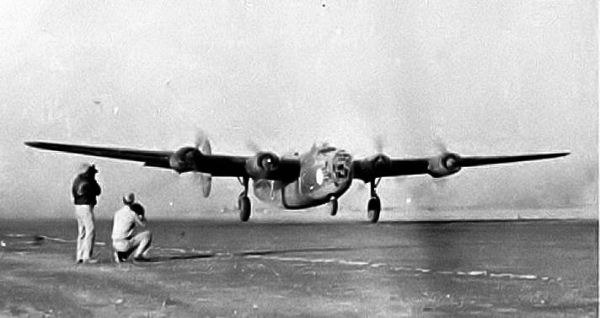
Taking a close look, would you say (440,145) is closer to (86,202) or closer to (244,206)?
(244,206)

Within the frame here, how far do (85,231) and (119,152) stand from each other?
0.31 metres

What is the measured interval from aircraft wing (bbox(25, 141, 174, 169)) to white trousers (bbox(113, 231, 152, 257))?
27cm

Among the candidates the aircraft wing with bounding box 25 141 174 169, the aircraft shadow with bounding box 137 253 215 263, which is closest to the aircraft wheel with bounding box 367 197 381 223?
the aircraft shadow with bounding box 137 253 215 263

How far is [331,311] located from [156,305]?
23.3 inches

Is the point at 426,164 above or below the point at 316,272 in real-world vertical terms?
above

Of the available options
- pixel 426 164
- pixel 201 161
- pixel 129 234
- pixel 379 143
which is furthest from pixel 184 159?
pixel 426 164

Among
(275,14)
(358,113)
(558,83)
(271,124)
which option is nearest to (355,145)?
(358,113)

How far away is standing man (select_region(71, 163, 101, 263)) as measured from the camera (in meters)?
Answer: 3.11

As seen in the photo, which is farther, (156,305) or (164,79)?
(164,79)

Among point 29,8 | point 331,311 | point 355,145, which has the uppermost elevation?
point 29,8

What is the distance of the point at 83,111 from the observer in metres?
3.15

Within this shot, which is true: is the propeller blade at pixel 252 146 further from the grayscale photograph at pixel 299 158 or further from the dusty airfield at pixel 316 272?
the dusty airfield at pixel 316 272

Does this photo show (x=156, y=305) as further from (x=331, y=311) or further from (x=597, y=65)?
(x=597, y=65)

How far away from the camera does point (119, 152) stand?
10.4 ft
